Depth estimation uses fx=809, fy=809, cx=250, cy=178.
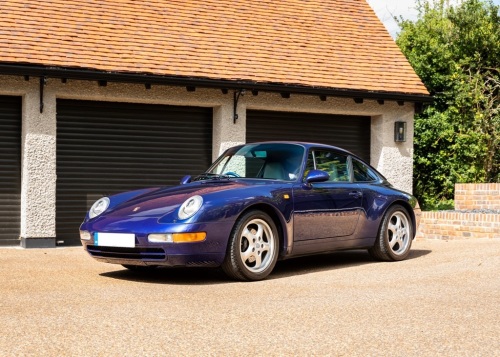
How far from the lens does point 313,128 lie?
14.5 metres

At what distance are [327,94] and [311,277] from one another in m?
6.57

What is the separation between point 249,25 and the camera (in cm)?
1487

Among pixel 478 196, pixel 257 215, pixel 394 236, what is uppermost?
pixel 257 215

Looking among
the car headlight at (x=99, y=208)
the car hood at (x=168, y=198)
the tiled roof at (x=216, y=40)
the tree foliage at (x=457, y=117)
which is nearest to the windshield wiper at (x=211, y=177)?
the car hood at (x=168, y=198)

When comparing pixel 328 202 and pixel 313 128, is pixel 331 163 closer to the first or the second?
pixel 328 202

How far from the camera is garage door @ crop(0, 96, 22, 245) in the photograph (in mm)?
11750

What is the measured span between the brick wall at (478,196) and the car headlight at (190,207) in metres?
10.8

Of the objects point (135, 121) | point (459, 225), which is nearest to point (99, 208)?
point (135, 121)

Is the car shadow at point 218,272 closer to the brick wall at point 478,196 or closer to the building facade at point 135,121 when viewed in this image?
the building facade at point 135,121

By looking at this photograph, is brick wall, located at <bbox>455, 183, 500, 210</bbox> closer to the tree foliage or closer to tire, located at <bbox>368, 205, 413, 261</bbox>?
the tree foliage

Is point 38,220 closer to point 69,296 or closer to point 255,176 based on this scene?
point 255,176

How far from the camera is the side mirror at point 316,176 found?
26.4 ft

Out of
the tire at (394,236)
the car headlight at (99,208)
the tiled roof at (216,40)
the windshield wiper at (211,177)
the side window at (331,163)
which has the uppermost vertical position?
the tiled roof at (216,40)

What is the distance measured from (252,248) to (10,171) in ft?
18.3
